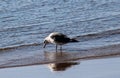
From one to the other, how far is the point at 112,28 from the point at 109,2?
3794mm

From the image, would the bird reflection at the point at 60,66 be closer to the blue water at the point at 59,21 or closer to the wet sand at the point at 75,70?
the wet sand at the point at 75,70

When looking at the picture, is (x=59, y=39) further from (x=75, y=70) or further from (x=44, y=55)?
(x=75, y=70)

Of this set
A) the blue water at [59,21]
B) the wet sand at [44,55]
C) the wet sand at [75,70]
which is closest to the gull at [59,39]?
the wet sand at [44,55]

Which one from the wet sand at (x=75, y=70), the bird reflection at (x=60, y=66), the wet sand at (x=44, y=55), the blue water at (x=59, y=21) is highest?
the wet sand at (x=75, y=70)

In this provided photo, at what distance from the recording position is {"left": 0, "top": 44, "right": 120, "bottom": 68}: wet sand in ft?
37.9

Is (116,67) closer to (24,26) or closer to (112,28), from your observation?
(112,28)

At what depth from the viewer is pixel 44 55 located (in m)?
12.3

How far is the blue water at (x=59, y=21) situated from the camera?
13.8 meters

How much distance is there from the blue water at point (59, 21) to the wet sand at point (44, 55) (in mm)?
508

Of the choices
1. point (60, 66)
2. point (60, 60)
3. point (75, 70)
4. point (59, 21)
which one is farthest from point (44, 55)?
point (59, 21)

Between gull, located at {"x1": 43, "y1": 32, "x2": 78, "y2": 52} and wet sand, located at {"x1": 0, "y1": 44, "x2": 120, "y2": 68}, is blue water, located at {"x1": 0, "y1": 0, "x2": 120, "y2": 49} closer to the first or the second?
wet sand, located at {"x1": 0, "y1": 44, "x2": 120, "y2": 68}

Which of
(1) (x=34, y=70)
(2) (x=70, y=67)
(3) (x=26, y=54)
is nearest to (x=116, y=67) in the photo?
(2) (x=70, y=67)

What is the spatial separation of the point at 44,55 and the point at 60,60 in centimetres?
70

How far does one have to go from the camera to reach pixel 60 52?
12.5m
